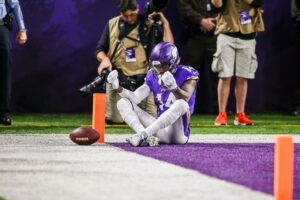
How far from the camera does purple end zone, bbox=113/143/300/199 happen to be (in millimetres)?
5756

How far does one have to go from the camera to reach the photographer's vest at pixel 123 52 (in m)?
11.4

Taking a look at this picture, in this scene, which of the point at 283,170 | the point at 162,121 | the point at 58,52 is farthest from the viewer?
the point at 58,52

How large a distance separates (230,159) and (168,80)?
3.60ft

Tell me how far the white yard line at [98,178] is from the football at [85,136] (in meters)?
0.28

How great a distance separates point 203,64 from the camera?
14.0 m

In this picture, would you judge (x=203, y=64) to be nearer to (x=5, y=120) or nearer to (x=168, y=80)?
(x=5, y=120)

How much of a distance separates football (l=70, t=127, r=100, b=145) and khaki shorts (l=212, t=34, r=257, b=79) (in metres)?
3.65

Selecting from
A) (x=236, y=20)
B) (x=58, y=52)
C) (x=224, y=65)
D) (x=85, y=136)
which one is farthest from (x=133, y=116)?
(x=58, y=52)

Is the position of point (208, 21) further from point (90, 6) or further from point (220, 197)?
point (220, 197)

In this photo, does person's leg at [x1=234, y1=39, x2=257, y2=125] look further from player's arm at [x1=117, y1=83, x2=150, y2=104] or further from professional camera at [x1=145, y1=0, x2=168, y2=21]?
player's arm at [x1=117, y1=83, x2=150, y2=104]

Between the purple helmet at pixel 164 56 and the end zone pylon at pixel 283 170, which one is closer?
the end zone pylon at pixel 283 170

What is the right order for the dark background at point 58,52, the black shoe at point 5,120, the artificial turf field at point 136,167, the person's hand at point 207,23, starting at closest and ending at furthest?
the artificial turf field at point 136,167, the black shoe at point 5,120, the person's hand at point 207,23, the dark background at point 58,52

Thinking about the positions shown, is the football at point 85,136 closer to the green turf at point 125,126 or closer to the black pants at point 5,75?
the green turf at point 125,126

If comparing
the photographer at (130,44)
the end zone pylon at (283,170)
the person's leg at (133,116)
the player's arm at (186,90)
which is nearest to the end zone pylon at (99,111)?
the person's leg at (133,116)
